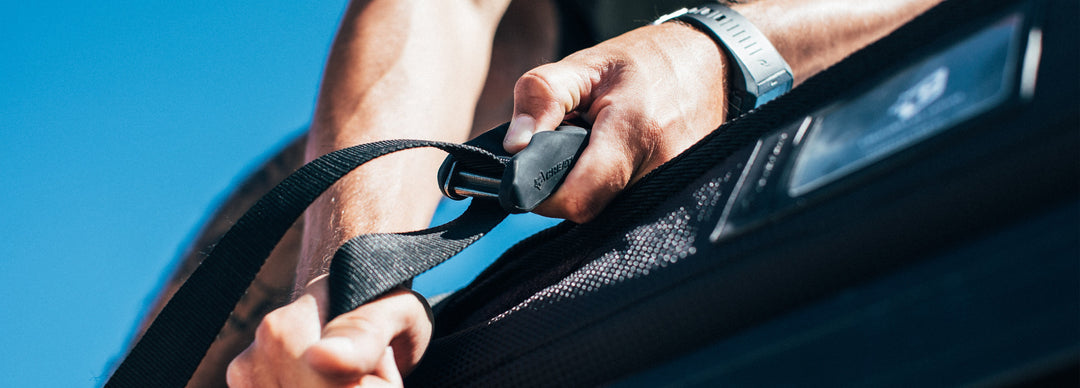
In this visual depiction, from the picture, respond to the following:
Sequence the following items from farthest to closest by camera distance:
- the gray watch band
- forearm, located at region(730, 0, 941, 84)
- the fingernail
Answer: forearm, located at region(730, 0, 941, 84) → the gray watch band → the fingernail

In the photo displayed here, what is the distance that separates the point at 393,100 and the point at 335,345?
513 mm

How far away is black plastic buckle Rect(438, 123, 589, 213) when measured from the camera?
448 millimetres

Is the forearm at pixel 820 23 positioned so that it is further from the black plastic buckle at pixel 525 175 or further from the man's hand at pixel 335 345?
the man's hand at pixel 335 345

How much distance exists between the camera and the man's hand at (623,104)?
501mm

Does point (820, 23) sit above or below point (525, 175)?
below

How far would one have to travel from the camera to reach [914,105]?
1.08ft

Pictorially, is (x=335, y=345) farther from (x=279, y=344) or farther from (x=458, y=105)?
(x=458, y=105)

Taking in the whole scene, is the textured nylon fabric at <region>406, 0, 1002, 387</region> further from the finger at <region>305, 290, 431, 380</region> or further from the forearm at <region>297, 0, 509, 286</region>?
the forearm at <region>297, 0, 509, 286</region>

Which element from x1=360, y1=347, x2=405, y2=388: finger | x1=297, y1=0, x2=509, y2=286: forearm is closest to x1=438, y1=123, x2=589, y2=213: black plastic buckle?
x1=360, y1=347, x2=405, y2=388: finger

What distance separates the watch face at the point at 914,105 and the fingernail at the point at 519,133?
8.2 inches

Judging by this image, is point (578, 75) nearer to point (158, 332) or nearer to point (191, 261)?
point (158, 332)

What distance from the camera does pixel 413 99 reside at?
850 mm

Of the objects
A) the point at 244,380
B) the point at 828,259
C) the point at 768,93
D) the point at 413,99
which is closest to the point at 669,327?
the point at 828,259

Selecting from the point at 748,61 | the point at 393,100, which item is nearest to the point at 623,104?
the point at 748,61
